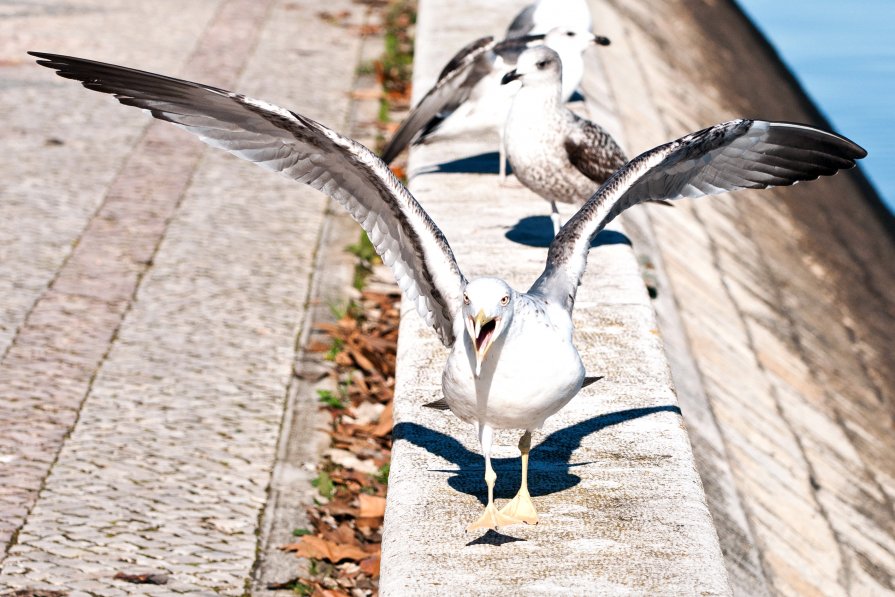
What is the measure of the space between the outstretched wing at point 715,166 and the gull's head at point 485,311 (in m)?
0.88

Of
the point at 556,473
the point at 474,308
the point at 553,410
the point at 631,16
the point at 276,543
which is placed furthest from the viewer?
the point at 631,16

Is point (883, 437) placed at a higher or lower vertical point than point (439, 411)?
lower

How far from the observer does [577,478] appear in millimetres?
4699

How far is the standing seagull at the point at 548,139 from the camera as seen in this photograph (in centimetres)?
634

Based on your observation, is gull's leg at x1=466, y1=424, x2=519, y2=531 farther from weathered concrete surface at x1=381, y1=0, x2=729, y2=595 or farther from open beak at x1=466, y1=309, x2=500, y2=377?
open beak at x1=466, y1=309, x2=500, y2=377

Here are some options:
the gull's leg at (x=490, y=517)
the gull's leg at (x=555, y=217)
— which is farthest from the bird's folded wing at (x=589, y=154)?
the gull's leg at (x=490, y=517)

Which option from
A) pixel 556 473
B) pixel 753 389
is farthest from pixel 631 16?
pixel 556 473

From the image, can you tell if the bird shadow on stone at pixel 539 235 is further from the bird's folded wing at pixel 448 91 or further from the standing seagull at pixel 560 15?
the standing seagull at pixel 560 15

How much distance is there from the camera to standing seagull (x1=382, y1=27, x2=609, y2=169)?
7.66 metres

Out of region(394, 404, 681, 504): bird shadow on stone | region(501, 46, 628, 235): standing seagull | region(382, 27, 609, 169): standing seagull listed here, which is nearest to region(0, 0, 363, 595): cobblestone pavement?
region(394, 404, 681, 504): bird shadow on stone

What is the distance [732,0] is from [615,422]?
19140 millimetres

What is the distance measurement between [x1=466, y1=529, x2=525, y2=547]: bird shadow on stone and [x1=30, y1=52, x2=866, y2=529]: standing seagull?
36mm

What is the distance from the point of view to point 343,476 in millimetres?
6047

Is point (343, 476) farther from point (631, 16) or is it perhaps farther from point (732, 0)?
point (732, 0)
